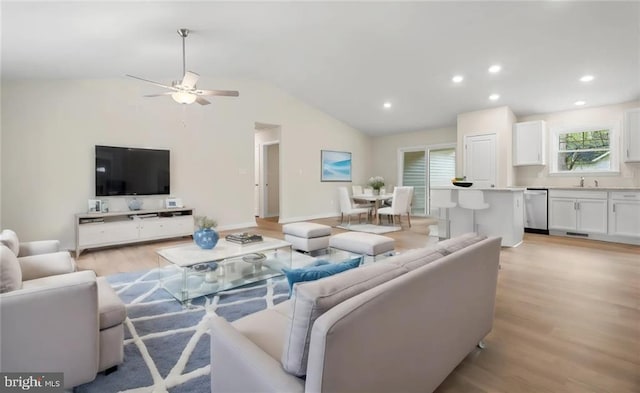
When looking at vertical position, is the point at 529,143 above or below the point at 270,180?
above

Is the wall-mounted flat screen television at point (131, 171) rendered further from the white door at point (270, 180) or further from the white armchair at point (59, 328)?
the white armchair at point (59, 328)

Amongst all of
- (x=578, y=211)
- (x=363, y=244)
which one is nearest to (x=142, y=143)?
(x=363, y=244)

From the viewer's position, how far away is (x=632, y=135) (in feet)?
17.0

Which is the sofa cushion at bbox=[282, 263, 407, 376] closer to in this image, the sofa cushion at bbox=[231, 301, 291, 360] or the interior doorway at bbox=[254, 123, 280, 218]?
the sofa cushion at bbox=[231, 301, 291, 360]

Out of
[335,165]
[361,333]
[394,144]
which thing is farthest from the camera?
[394,144]

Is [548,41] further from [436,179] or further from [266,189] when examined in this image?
[266,189]

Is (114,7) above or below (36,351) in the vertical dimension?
above

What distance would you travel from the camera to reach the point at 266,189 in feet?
28.8

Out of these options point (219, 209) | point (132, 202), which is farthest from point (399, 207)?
point (132, 202)

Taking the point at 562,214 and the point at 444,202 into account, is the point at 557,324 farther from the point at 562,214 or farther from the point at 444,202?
the point at 562,214

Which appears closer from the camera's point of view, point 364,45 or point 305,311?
point 305,311

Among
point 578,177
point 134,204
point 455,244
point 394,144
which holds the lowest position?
point 455,244

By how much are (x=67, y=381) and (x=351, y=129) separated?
828 cm

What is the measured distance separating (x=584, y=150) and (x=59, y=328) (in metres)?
7.83
